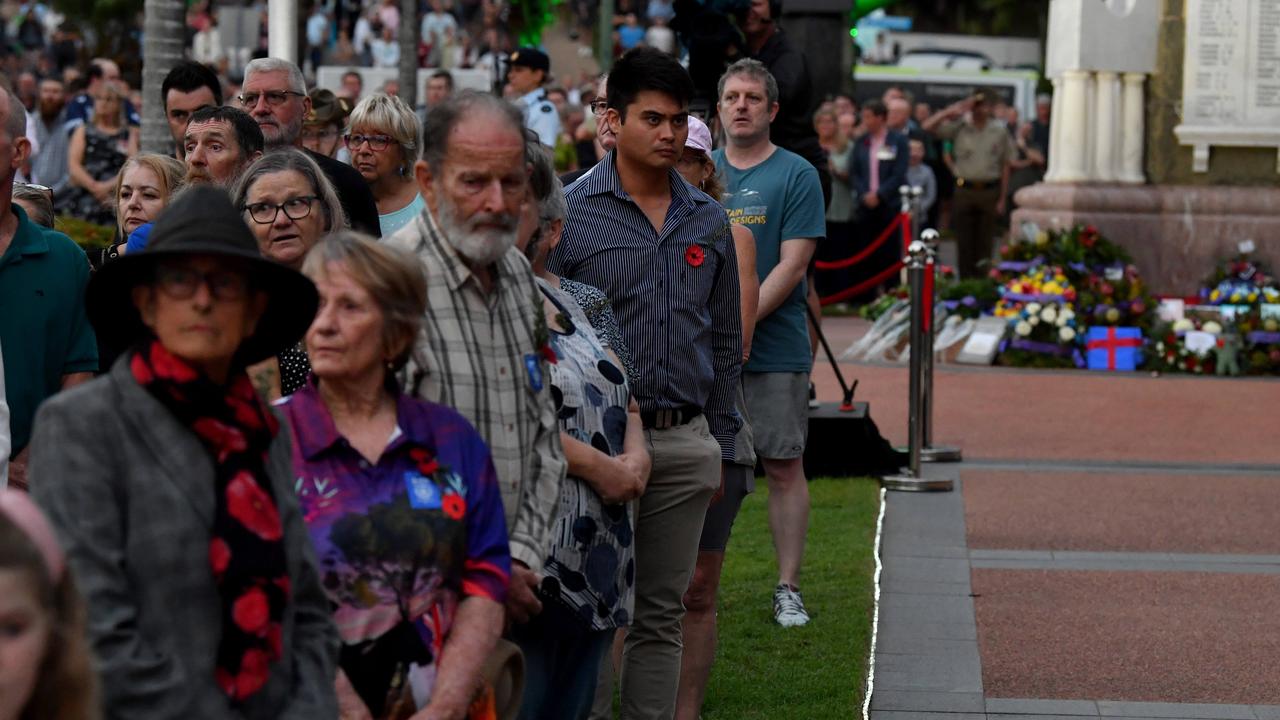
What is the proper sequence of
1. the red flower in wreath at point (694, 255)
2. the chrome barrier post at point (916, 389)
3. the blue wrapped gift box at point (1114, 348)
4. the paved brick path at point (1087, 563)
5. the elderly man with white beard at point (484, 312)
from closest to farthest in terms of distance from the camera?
the elderly man with white beard at point (484, 312) < the red flower in wreath at point (694, 255) < the paved brick path at point (1087, 563) < the chrome barrier post at point (916, 389) < the blue wrapped gift box at point (1114, 348)

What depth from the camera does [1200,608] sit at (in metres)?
8.03

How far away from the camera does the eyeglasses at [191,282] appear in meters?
3.15

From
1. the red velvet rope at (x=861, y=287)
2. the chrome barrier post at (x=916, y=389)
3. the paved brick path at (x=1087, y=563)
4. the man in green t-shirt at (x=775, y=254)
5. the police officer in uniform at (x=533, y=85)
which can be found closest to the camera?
the paved brick path at (x=1087, y=563)

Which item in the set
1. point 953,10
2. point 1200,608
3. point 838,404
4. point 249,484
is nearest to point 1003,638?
point 1200,608

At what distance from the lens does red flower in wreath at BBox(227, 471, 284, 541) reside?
3105mm

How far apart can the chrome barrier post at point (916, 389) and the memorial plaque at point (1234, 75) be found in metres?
7.79

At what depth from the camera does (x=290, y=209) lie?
4891mm

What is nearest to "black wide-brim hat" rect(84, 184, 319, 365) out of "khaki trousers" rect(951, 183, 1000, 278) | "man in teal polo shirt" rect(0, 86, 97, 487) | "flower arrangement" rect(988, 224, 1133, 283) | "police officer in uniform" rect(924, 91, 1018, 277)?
"man in teal polo shirt" rect(0, 86, 97, 487)

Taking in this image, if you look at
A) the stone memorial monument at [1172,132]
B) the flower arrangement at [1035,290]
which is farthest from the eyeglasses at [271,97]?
the stone memorial monument at [1172,132]

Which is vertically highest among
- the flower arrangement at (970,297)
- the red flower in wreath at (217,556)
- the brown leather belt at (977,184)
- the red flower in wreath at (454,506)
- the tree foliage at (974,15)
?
the tree foliage at (974,15)

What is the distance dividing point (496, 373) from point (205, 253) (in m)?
1.14

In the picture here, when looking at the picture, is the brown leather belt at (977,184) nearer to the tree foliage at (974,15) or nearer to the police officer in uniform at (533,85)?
the police officer in uniform at (533,85)

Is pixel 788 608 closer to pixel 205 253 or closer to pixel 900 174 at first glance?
pixel 205 253

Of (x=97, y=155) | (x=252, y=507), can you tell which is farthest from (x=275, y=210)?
(x=97, y=155)
